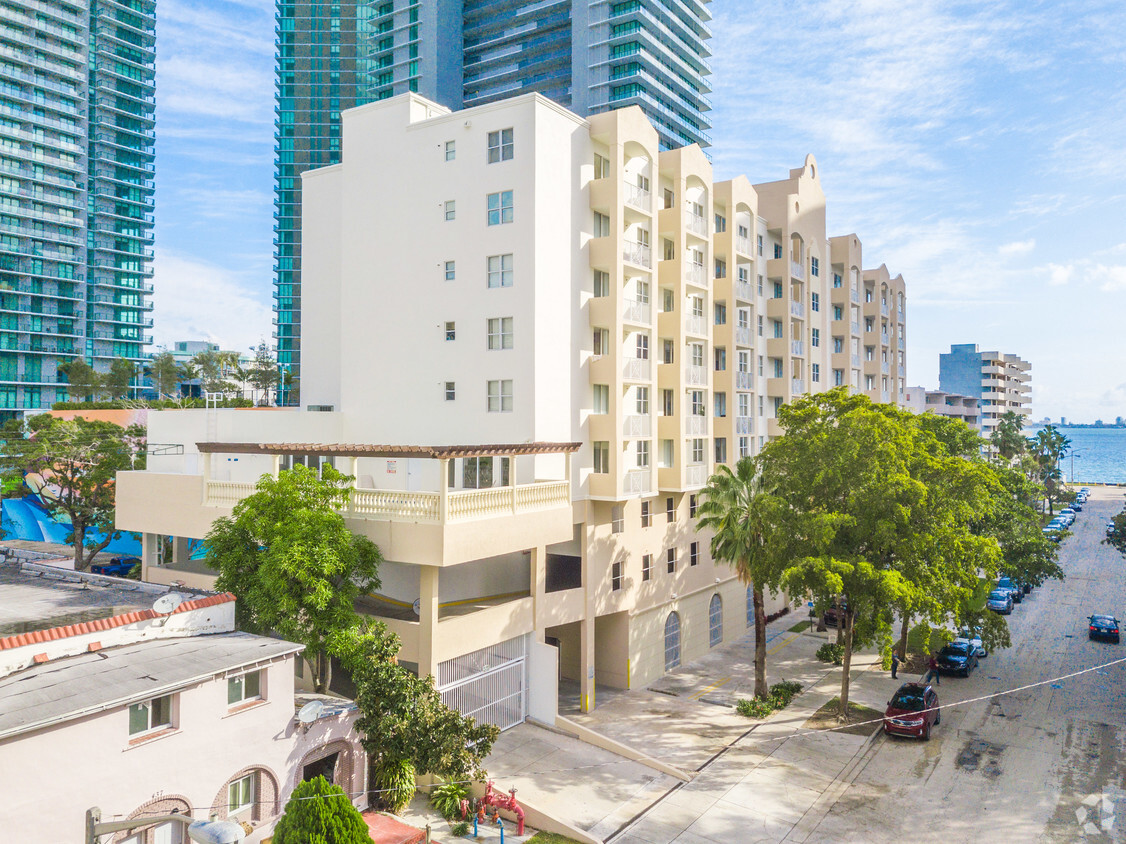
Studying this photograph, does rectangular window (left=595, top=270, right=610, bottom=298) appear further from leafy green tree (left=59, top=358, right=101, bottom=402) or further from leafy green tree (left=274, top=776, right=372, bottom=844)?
leafy green tree (left=59, top=358, right=101, bottom=402)

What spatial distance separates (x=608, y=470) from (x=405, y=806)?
1696 centimetres

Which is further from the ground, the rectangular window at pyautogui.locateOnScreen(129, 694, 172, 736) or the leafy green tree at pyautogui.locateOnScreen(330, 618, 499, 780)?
the rectangular window at pyautogui.locateOnScreen(129, 694, 172, 736)

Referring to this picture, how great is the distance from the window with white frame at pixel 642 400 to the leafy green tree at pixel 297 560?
55.6 feet

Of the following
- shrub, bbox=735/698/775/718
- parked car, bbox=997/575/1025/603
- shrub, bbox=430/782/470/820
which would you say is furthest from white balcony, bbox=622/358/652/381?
parked car, bbox=997/575/1025/603

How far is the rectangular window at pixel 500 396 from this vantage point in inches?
1328

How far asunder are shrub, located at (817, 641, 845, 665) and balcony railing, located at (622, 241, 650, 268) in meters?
22.5

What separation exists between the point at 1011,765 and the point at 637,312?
2370 centimetres

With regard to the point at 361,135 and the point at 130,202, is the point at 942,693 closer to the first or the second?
the point at 361,135

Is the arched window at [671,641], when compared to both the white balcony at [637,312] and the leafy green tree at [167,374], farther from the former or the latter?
the leafy green tree at [167,374]

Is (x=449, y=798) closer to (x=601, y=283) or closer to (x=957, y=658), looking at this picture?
(x=601, y=283)

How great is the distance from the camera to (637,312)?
123 ft

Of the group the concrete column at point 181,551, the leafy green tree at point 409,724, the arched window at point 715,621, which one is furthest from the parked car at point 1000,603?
the concrete column at point 181,551

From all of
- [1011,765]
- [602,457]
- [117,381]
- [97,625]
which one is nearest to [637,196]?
[602,457]

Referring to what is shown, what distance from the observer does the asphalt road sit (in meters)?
23.9
